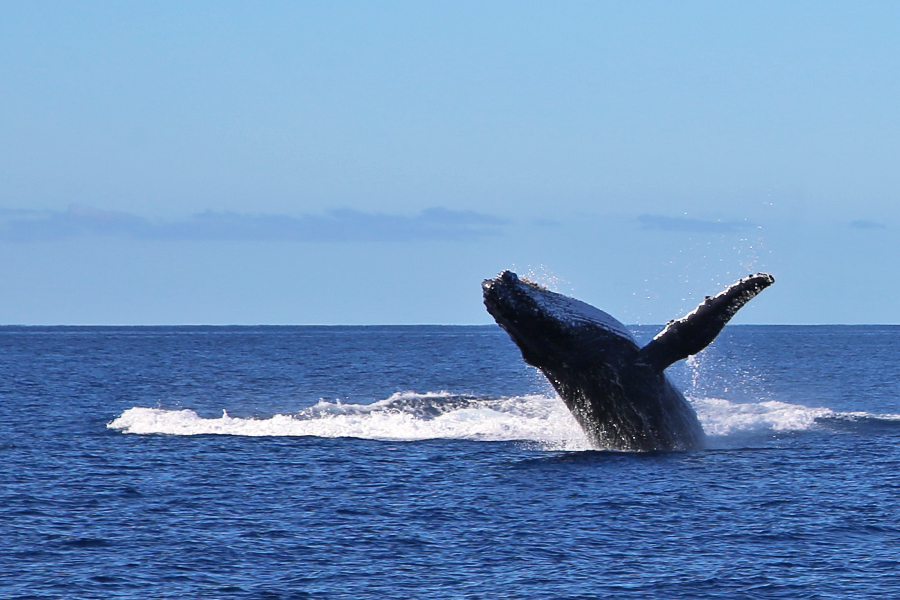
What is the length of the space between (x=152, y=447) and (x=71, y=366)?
55041 mm

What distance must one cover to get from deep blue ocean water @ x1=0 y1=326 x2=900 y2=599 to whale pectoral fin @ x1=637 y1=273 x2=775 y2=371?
222 centimetres

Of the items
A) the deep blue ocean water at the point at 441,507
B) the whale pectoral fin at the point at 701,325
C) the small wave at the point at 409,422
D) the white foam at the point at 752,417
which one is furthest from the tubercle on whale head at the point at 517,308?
the white foam at the point at 752,417

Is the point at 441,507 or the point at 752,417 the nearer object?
the point at 441,507

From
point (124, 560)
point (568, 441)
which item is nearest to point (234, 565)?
point (124, 560)

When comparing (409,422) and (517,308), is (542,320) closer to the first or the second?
(517,308)

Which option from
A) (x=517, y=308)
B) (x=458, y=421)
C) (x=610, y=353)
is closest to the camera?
(x=517, y=308)

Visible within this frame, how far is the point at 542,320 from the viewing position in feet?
63.4

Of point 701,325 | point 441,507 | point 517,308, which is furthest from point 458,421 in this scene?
point 701,325

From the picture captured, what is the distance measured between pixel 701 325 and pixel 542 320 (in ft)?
8.54

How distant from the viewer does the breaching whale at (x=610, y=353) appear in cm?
1903

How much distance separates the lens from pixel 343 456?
25281 mm

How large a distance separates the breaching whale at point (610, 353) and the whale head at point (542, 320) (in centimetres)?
2

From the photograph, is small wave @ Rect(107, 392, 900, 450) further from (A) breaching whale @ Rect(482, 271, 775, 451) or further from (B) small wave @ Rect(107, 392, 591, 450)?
(A) breaching whale @ Rect(482, 271, 775, 451)

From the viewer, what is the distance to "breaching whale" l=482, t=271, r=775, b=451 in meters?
19.0
